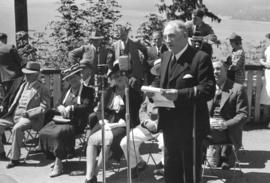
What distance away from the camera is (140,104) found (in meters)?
6.61

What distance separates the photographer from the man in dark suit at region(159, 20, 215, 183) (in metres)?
4.54

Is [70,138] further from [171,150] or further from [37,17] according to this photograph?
[37,17]

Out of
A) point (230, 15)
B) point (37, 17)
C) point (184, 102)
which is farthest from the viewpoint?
point (37, 17)

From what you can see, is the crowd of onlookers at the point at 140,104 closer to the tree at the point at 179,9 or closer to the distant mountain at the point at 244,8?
the tree at the point at 179,9

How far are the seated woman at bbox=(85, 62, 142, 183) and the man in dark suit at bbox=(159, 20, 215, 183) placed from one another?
1.53 meters

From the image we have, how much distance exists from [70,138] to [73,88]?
0.78m

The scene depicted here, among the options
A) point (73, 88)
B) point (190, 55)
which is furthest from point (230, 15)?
point (190, 55)

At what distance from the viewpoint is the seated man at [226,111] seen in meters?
6.21

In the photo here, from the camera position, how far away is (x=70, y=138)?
6.78 meters

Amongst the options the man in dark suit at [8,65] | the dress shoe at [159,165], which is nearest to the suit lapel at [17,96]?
the man in dark suit at [8,65]

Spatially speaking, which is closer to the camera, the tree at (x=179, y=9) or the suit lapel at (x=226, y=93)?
the suit lapel at (x=226, y=93)

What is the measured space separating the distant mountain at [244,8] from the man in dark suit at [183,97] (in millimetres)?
7864

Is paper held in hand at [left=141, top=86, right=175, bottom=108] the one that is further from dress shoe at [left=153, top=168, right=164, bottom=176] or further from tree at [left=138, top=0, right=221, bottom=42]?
tree at [left=138, top=0, right=221, bottom=42]

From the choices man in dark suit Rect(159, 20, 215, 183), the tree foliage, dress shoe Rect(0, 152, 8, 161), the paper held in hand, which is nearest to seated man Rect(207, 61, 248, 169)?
man in dark suit Rect(159, 20, 215, 183)
